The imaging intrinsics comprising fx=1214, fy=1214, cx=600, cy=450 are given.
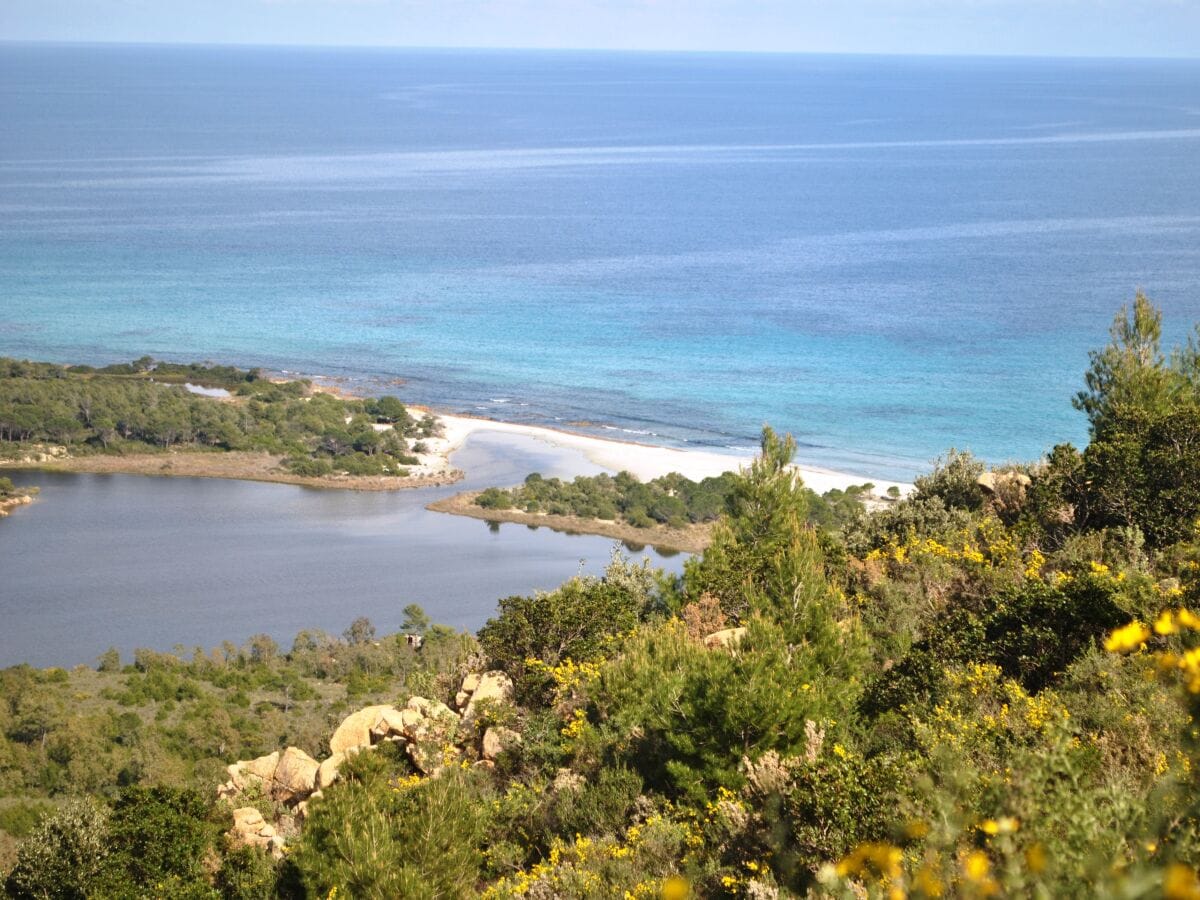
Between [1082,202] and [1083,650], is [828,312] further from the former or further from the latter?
[1083,650]

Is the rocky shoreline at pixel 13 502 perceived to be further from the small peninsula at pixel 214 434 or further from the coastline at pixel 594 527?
the coastline at pixel 594 527

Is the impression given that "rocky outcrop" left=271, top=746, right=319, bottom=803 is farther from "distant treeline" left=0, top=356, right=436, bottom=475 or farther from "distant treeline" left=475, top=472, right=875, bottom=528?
"distant treeline" left=0, top=356, right=436, bottom=475

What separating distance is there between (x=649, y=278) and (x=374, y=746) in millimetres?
69823

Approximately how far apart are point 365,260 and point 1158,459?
77222mm

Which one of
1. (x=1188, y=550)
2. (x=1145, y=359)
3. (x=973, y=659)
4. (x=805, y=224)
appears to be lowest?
(x=973, y=659)

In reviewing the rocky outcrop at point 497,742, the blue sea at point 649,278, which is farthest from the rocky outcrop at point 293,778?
the blue sea at point 649,278

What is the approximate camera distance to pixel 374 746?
15047mm

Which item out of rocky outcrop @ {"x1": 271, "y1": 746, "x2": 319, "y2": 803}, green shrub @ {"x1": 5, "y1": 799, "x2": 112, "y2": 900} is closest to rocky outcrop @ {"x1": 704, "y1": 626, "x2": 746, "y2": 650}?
rocky outcrop @ {"x1": 271, "y1": 746, "x2": 319, "y2": 803}

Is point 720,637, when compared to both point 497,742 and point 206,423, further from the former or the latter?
point 206,423

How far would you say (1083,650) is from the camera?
476 inches

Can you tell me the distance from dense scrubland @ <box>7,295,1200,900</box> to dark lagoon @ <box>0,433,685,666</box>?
44.1 ft

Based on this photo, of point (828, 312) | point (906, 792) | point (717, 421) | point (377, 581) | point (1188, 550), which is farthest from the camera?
point (828, 312)

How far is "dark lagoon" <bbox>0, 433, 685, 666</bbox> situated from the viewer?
36469mm

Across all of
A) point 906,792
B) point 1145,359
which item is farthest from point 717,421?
point 906,792
